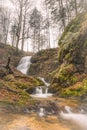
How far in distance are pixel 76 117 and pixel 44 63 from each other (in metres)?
18.4

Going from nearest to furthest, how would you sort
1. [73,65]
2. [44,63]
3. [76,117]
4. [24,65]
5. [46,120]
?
[46,120] < [76,117] < [73,65] < [44,63] < [24,65]

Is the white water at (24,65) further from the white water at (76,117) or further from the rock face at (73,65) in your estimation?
the white water at (76,117)

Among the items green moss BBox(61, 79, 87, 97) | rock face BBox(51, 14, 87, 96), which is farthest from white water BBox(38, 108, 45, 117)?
rock face BBox(51, 14, 87, 96)

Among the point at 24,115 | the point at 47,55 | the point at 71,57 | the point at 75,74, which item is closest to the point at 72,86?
the point at 75,74

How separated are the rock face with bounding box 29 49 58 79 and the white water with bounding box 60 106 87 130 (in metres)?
15.2

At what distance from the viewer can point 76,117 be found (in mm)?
8172

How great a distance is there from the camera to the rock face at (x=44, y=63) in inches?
965

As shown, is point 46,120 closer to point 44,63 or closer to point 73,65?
point 73,65

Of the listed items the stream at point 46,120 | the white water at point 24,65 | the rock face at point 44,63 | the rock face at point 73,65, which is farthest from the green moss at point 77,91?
the white water at point 24,65

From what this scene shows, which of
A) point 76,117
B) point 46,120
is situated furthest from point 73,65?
point 46,120

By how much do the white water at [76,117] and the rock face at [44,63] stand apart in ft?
49.9

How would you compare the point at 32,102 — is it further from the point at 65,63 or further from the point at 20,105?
the point at 65,63

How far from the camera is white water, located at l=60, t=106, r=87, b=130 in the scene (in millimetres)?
7229

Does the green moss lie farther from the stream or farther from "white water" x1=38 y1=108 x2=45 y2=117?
"white water" x1=38 y1=108 x2=45 y2=117
